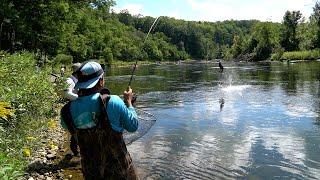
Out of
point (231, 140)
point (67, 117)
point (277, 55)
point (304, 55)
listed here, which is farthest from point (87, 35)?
point (67, 117)

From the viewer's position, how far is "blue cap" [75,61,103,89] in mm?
4809

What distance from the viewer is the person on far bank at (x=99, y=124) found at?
4711 mm

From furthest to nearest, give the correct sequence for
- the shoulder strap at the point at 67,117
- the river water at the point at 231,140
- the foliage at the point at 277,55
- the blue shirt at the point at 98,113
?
1. the foliage at the point at 277,55
2. the river water at the point at 231,140
3. the shoulder strap at the point at 67,117
4. the blue shirt at the point at 98,113

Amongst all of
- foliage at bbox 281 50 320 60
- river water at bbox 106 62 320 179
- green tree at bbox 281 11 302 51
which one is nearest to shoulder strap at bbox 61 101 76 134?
river water at bbox 106 62 320 179

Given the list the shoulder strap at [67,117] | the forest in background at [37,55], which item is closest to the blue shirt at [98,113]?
the shoulder strap at [67,117]

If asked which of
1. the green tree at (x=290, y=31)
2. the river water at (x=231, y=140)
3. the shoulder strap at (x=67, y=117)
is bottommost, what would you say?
the river water at (x=231, y=140)

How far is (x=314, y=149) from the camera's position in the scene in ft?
49.0

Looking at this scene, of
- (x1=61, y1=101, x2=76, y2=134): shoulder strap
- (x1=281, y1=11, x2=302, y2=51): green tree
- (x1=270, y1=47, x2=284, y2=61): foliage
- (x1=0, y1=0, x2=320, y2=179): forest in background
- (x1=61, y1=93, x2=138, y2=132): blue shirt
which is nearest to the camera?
(x1=61, y1=93, x2=138, y2=132): blue shirt

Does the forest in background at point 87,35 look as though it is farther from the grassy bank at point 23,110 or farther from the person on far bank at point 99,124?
the grassy bank at point 23,110

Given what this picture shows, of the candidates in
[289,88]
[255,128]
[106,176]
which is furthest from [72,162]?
[289,88]

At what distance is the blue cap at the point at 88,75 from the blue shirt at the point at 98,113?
5.7 inches

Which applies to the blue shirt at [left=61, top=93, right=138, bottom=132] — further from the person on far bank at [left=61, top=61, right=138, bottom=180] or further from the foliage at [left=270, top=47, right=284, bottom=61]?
the foliage at [left=270, top=47, right=284, bottom=61]

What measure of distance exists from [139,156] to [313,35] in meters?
126

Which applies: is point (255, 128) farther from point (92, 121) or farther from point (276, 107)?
point (92, 121)
